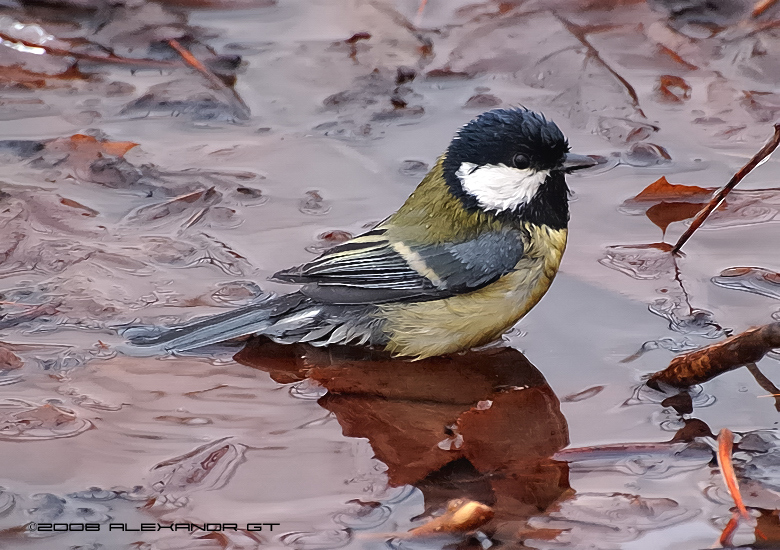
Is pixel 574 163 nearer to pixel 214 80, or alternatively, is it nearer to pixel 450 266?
pixel 450 266

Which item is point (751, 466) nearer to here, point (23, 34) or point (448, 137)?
point (448, 137)

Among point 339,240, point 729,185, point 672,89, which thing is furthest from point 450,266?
point 672,89

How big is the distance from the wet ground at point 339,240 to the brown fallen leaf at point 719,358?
9 cm

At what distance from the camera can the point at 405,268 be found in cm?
379

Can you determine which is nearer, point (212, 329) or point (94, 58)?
point (212, 329)

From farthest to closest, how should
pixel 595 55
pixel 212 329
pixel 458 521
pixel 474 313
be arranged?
pixel 595 55 → pixel 474 313 → pixel 212 329 → pixel 458 521

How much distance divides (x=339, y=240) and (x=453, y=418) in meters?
1.22

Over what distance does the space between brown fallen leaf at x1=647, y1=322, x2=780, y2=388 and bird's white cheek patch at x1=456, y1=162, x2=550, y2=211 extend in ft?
3.07

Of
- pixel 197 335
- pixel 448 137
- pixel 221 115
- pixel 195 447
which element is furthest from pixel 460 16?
pixel 195 447

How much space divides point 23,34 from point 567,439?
14.3 feet

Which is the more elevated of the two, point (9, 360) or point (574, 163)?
point (574, 163)

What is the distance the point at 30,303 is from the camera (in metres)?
3.75

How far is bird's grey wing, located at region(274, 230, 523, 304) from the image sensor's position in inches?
146

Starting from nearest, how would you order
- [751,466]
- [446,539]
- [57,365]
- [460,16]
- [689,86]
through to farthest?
1. [446,539]
2. [751,466]
3. [57,365]
4. [689,86]
5. [460,16]
